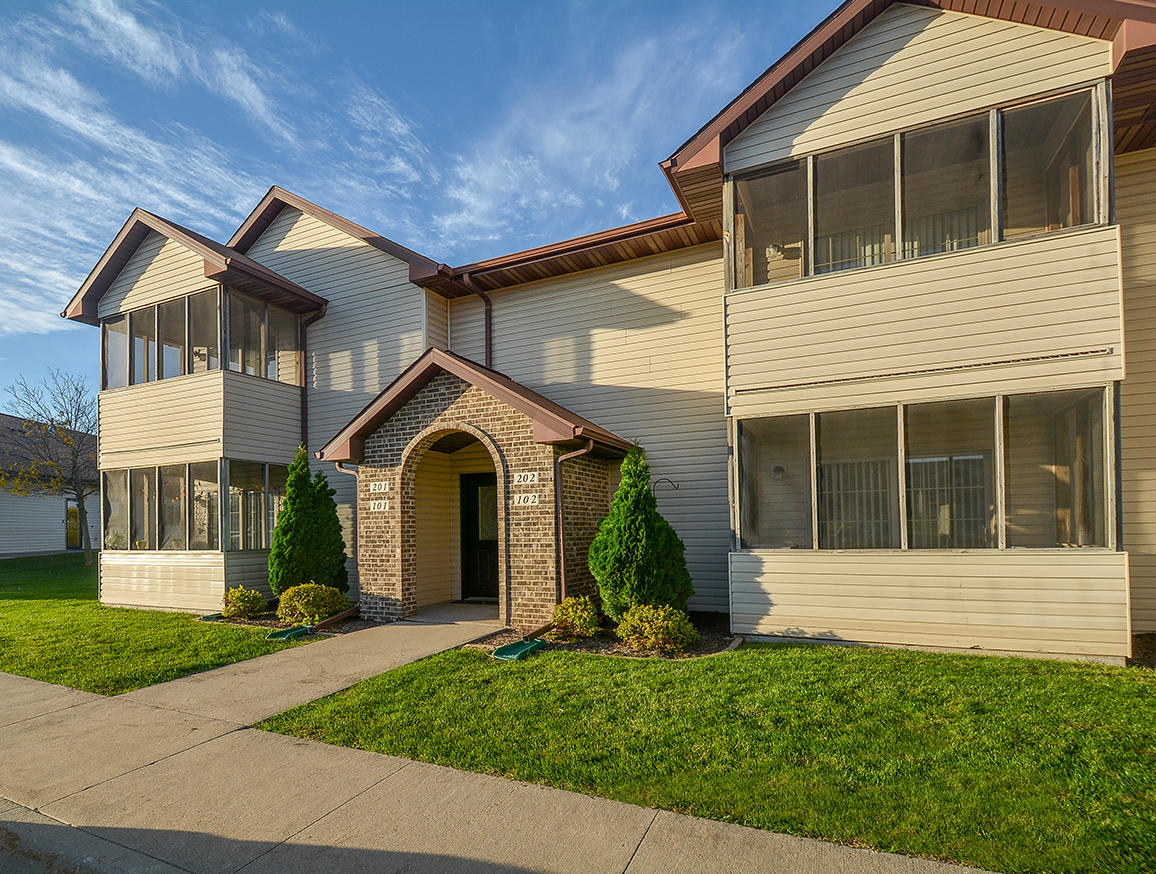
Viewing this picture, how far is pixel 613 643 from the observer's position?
328 inches

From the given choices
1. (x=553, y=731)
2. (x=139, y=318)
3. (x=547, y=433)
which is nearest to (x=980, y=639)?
(x=553, y=731)

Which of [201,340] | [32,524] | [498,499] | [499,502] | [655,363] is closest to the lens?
[499,502]

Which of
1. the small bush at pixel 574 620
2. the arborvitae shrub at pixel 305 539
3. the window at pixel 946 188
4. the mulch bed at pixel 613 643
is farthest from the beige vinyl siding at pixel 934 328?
the arborvitae shrub at pixel 305 539

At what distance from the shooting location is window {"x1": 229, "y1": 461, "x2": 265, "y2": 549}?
40.0 feet

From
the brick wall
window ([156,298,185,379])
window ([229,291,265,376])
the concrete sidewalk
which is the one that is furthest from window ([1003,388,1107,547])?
window ([156,298,185,379])

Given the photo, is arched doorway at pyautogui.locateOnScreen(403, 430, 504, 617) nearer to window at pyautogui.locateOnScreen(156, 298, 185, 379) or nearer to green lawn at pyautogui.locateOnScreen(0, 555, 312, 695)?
green lawn at pyautogui.locateOnScreen(0, 555, 312, 695)

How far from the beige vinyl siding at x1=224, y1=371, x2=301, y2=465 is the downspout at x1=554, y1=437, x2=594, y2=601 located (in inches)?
261

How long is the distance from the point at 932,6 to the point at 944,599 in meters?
7.08

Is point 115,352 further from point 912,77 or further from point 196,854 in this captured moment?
point 912,77

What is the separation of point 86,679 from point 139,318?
344 inches

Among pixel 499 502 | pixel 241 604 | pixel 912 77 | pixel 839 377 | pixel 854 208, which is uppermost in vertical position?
pixel 912 77

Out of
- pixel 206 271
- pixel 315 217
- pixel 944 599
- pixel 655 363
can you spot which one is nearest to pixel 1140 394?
pixel 944 599

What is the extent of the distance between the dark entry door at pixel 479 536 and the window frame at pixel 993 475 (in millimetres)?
5073

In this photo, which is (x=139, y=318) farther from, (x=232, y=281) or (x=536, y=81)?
(x=536, y=81)
